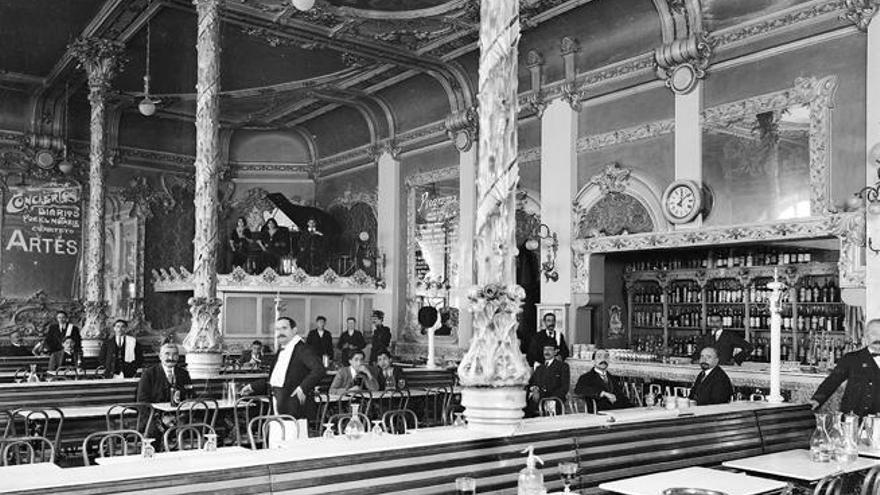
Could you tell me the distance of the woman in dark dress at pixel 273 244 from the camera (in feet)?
67.8

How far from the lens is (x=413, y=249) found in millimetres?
19438

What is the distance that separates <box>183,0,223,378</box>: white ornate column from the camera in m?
10.7

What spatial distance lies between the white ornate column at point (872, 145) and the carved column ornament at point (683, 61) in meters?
2.35

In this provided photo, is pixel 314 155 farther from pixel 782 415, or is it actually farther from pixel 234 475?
pixel 234 475

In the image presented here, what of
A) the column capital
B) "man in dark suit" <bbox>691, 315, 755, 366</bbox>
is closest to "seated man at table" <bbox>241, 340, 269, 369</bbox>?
the column capital

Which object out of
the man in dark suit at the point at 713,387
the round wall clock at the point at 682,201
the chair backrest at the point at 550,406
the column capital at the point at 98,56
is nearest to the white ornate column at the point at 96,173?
the column capital at the point at 98,56

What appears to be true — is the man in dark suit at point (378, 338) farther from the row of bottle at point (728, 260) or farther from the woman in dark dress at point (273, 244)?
the row of bottle at point (728, 260)

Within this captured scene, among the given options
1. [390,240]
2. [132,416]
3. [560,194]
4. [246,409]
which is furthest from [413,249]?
[132,416]

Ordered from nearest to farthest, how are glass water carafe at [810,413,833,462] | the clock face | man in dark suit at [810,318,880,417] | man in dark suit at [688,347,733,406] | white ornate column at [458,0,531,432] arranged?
white ornate column at [458,0,531,432] < glass water carafe at [810,413,833,462] < man in dark suit at [810,318,880,417] < man in dark suit at [688,347,733,406] < the clock face

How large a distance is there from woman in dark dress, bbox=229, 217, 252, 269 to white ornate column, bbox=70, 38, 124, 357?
5.12 meters

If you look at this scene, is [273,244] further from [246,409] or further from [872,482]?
[872,482]

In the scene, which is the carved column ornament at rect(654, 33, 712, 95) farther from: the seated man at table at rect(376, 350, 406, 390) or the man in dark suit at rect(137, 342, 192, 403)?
the man in dark suit at rect(137, 342, 192, 403)

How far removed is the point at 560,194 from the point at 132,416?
28.3ft

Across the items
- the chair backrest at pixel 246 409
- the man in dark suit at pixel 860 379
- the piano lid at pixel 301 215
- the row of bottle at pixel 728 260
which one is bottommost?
the chair backrest at pixel 246 409
